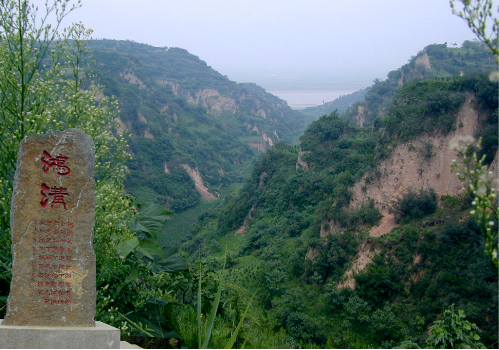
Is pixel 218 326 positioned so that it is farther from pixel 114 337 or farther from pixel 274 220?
pixel 274 220

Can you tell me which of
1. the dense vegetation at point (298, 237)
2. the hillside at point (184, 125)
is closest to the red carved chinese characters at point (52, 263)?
the dense vegetation at point (298, 237)

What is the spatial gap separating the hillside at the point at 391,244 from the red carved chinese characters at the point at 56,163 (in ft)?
17.3

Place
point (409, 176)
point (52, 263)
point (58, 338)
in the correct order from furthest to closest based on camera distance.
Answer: point (409, 176)
point (52, 263)
point (58, 338)

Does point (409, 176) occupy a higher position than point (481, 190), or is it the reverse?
point (481, 190)

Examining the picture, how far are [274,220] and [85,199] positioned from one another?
22390 mm

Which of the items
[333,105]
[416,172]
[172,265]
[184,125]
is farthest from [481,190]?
[333,105]

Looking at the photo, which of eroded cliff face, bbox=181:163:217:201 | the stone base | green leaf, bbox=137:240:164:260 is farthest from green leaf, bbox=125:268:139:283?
eroded cliff face, bbox=181:163:217:201

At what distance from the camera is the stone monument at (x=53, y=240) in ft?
13.0

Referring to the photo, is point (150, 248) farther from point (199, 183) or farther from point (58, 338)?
point (199, 183)

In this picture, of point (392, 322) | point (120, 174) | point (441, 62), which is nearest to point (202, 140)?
point (441, 62)

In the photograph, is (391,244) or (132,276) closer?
(132,276)

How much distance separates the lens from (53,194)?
4.12 m

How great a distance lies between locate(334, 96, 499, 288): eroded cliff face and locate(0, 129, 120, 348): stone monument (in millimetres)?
12704

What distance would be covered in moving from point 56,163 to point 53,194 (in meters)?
0.31
